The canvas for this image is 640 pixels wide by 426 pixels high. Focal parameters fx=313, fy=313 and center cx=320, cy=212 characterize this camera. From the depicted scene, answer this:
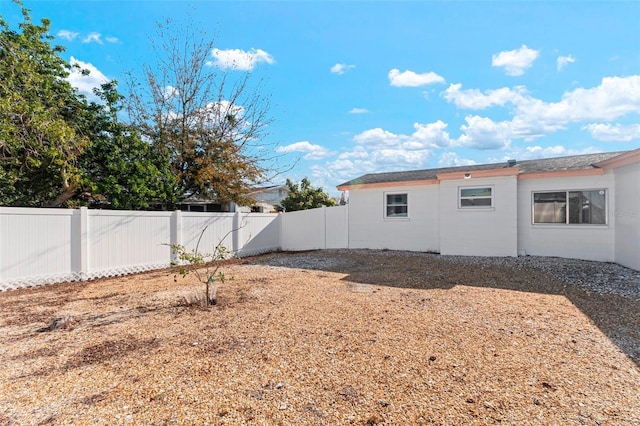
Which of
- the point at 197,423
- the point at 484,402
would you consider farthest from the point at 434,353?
the point at 197,423

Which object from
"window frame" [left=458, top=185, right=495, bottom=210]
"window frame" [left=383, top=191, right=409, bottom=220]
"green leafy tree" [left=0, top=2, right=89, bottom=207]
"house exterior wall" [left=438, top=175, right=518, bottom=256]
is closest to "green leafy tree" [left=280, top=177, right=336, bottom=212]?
"window frame" [left=383, top=191, right=409, bottom=220]

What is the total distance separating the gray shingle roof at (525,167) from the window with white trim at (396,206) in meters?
0.66

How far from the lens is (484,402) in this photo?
2613 mm

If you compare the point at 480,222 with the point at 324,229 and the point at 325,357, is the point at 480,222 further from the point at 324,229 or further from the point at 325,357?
the point at 325,357

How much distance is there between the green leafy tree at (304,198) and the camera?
2270 centimetres

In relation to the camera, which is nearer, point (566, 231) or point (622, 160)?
point (622, 160)

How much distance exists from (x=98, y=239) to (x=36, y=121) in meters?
3.02

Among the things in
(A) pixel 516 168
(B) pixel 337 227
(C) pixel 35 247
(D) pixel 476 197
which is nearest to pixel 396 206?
(B) pixel 337 227

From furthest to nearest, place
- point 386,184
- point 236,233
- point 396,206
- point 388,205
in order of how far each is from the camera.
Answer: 1. point 388,205
2. point 396,206
3. point 386,184
4. point 236,233

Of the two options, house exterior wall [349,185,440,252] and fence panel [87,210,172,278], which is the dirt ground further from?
house exterior wall [349,185,440,252]

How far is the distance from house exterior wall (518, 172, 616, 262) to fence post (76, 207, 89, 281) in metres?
12.6

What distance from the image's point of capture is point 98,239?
26.5 ft

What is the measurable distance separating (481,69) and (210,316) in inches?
424

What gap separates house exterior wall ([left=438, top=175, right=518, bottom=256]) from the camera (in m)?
10.1
